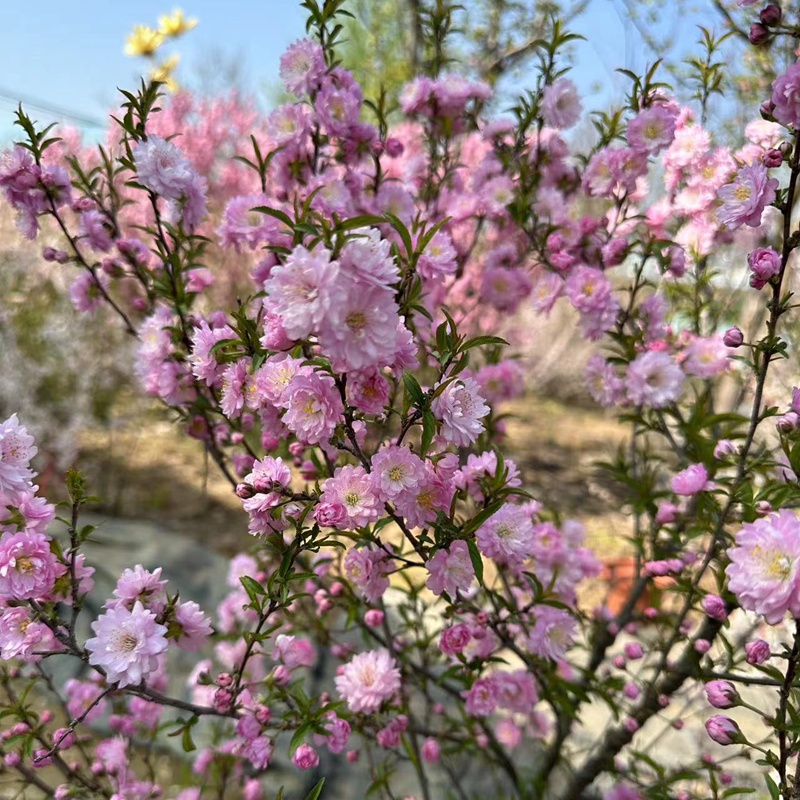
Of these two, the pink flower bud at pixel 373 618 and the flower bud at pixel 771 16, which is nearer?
the flower bud at pixel 771 16

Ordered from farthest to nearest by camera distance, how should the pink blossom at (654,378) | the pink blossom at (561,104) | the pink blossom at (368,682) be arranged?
the pink blossom at (561,104), the pink blossom at (654,378), the pink blossom at (368,682)

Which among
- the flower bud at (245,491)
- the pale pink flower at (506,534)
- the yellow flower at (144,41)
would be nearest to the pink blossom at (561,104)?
the pale pink flower at (506,534)

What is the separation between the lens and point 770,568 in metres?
0.85

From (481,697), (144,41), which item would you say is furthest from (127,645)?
(144,41)

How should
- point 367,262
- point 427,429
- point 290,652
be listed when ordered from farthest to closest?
point 290,652
point 427,429
point 367,262

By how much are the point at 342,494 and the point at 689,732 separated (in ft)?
8.64

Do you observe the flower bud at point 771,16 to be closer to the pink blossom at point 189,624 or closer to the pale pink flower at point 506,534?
the pale pink flower at point 506,534

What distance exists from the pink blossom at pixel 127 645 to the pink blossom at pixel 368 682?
0.52m

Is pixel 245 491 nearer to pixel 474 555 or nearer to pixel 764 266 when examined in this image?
pixel 474 555

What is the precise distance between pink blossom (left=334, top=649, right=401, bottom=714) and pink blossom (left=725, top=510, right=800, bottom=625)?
0.80m

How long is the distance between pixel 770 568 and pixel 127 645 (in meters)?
0.97

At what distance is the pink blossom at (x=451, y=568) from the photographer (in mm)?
1057

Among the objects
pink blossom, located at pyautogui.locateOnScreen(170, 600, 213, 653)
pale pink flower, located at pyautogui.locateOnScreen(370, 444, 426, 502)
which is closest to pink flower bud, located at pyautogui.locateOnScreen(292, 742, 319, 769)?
pink blossom, located at pyautogui.locateOnScreen(170, 600, 213, 653)

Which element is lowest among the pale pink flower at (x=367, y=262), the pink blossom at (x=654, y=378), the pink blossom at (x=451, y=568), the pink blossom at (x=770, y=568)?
the pink blossom at (x=451, y=568)
